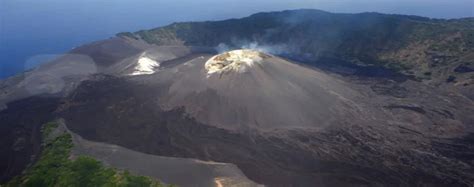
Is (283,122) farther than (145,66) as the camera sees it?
No

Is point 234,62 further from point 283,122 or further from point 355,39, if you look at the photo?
point 355,39

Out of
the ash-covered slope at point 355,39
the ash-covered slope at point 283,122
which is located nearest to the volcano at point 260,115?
the ash-covered slope at point 283,122

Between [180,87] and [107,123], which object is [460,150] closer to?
[180,87]

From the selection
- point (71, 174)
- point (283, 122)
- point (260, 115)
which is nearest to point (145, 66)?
point (260, 115)

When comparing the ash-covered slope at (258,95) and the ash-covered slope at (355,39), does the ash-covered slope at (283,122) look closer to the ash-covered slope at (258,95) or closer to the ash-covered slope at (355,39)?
the ash-covered slope at (258,95)

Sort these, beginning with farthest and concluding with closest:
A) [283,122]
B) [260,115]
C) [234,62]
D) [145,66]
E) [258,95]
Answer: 1. [145,66]
2. [234,62]
3. [258,95]
4. [260,115]
5. [283,122]

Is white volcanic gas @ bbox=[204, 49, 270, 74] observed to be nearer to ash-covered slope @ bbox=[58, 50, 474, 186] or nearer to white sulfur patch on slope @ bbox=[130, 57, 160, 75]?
ash-covered slope @ bbox=[58, 50, 474, 186]

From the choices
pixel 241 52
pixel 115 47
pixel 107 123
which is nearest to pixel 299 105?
pixel 241 52
